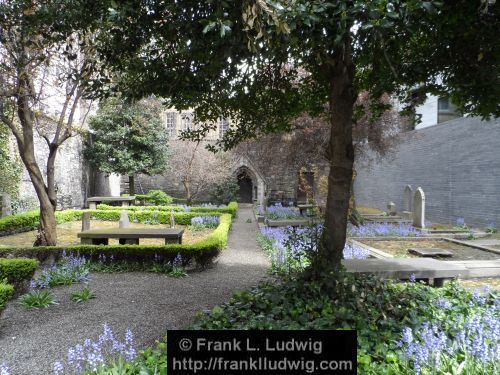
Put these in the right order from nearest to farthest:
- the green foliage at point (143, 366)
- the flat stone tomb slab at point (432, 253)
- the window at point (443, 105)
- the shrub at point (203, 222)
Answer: the green foliage at point (143, 366) < the flat stone tomb slab at point (432, 253) < the shrub at point (203, 222) < the window at point (443, 105)

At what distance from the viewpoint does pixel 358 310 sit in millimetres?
4133

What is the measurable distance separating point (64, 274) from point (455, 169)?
15.8 m

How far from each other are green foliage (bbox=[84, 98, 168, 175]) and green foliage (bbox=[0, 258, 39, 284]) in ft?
57.6

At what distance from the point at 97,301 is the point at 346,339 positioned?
500cm

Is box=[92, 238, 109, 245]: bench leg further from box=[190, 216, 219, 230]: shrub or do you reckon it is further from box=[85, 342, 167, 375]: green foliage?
box=[85, 342, 167, 375]: green foliage

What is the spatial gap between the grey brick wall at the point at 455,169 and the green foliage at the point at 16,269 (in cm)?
1467

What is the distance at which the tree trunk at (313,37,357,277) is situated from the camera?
4.61m

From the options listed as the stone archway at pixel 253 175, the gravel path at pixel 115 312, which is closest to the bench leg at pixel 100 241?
the gravel path at pixel 115 312

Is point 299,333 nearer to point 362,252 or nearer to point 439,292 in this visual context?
→ point 439,292

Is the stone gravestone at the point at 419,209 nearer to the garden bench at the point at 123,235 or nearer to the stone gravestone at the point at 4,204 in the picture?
the garden bench at the point at 123,235

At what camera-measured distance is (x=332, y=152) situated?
4.78 metres

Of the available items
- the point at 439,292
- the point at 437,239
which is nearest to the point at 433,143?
the point at 437,239

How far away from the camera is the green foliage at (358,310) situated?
11.7 feet

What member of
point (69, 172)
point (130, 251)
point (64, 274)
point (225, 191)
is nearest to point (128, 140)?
point (69, 172)
